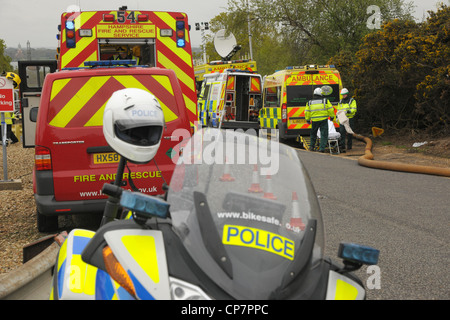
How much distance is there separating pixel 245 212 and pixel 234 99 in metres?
20.5

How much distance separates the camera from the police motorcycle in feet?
8.12

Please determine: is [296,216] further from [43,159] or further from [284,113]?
[284,113]

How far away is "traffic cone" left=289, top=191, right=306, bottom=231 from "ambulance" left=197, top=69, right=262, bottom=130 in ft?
62.4

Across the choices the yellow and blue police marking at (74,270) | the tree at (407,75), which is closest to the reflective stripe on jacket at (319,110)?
the tree at (407,75)

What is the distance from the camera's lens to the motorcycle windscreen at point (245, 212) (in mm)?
2482

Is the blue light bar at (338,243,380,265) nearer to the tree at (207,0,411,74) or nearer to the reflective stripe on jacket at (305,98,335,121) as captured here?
the reflective stripe on jacket at (305,98,335,121)

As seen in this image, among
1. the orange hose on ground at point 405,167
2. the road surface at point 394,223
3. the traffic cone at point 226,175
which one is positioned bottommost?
the road surface at point 394,223

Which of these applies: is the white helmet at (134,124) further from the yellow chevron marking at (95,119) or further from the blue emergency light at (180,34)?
the blue emergency light at (180,34)

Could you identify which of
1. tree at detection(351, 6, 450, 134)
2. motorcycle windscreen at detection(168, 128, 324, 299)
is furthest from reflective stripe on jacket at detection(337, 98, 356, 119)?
motorcycle windscreen at detection(168, 128, 324, 299)

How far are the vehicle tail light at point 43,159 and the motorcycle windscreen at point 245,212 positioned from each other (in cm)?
383

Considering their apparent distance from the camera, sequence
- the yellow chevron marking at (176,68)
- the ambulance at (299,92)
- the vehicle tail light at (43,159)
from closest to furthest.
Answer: the vehicle tail light at (43,159), the yellow chevron marking at (176,68), the ambulance at (299,92)

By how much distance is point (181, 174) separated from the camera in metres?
2.99

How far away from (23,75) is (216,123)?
801 cm
